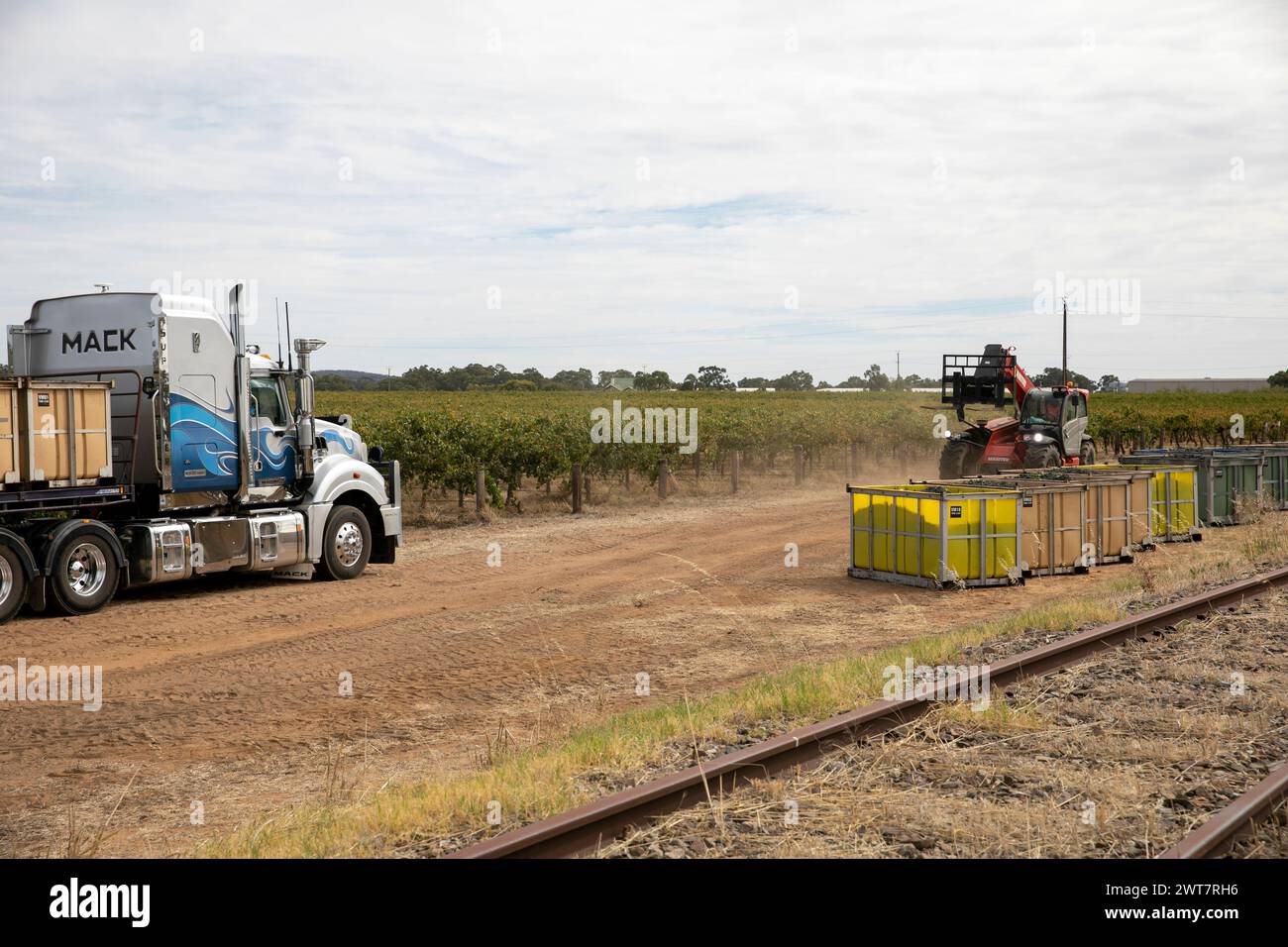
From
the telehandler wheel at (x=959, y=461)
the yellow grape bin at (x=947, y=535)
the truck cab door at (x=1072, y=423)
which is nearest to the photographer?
the yellow grape bin at (x=947, y=535)

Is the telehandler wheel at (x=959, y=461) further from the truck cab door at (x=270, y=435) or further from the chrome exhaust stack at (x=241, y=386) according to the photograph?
the chrome exhaust stack at (x=241, y=386)

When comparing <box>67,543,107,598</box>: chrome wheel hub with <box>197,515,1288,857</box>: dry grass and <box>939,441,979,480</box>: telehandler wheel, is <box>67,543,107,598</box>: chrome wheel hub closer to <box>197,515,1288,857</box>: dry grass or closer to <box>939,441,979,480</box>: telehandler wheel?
<box>197,515,1288,857</box>: dry grass

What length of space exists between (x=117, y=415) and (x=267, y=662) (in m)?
4.90

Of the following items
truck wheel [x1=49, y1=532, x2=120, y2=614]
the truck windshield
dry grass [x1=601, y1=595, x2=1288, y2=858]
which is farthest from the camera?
the truck windshield

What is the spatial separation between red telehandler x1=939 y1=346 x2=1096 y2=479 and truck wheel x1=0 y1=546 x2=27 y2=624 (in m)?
18.2

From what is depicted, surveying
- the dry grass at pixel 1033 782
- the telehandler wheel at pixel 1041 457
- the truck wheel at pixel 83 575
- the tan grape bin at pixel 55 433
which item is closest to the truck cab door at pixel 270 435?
the tan grape bin at pixel 55 433

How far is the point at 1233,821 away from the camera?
6121mm

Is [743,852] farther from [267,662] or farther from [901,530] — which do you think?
[901,530]

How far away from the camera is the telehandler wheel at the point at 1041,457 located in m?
23.6

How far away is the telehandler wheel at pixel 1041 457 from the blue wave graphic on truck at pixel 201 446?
15338 mm

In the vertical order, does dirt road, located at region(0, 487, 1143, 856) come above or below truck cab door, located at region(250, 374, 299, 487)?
below

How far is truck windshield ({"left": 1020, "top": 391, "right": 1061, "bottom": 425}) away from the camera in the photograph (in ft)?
80.8

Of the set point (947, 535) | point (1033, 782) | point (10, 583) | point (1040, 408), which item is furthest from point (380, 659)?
point (1040, 408)

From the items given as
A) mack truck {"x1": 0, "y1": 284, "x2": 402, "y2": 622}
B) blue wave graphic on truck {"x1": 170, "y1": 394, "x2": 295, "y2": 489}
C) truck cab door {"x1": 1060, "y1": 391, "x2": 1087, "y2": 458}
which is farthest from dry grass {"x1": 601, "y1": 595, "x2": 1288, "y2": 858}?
truck cab door {"x1": 1060, "y1": 391, "x2": 1087, "y2": 458}
